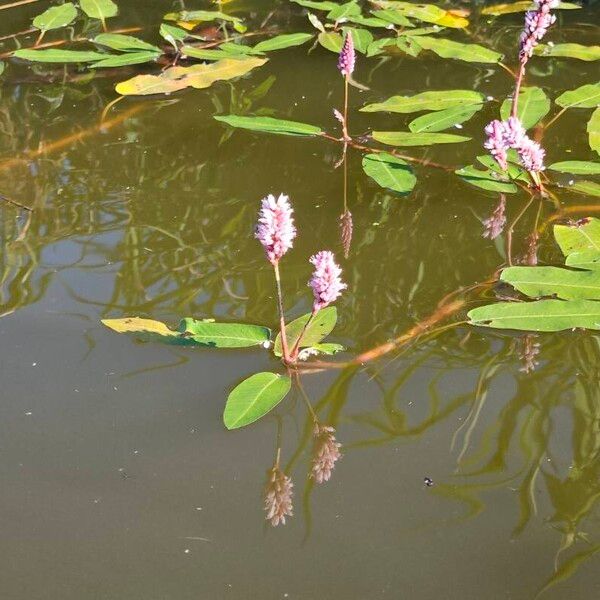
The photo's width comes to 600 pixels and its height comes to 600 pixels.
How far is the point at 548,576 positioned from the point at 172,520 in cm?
51

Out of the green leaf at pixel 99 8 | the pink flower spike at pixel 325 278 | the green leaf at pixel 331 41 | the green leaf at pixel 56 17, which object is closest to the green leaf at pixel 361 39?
the green leaf at pixel 331 41

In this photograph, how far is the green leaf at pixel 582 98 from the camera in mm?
2523

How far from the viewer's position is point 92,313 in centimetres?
184

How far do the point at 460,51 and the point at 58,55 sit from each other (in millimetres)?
1144

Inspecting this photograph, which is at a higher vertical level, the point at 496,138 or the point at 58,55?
the point at 496,138

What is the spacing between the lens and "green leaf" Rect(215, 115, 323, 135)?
7.78 feet

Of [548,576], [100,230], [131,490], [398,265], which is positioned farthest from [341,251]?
[548,576]

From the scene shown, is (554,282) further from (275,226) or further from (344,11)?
(344,11)

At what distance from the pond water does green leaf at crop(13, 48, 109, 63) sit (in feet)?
0.92

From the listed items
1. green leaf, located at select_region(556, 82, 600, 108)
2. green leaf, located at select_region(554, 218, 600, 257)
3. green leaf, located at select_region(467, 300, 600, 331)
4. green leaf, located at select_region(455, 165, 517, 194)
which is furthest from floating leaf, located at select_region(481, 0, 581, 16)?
green leaf, located at select_region(467, 300, 600, 331)

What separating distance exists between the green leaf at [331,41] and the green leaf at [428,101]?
1.41 feet

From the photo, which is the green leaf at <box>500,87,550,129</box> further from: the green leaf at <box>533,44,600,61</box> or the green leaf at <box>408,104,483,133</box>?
the green leaf at <box>533,44,600,61</box>

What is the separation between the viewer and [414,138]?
2.34m

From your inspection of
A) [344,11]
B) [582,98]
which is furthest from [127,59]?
[582,98]
